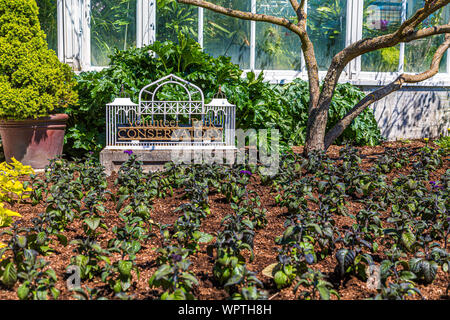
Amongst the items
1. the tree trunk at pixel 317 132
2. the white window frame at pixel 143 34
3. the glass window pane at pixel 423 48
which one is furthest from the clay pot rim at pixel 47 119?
the glass window pane at pixel 423 48

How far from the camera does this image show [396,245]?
304 centimetres

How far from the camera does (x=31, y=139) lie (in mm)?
5641

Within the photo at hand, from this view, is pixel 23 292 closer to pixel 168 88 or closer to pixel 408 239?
pixel 408 239

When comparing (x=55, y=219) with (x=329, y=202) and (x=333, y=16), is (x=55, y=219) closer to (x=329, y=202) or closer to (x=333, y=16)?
(x=329, y=202)

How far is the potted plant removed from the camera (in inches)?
213

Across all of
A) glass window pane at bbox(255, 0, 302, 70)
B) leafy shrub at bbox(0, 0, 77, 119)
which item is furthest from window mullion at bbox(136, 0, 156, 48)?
leafy shrub at bbox(0, 0, 77, 119)

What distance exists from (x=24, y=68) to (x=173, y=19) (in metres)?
2.76

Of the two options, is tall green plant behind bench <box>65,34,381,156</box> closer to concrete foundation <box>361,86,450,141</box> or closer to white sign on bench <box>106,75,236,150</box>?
white sign on bench <box>106,75,236,150</box>

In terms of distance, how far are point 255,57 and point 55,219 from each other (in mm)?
5147
